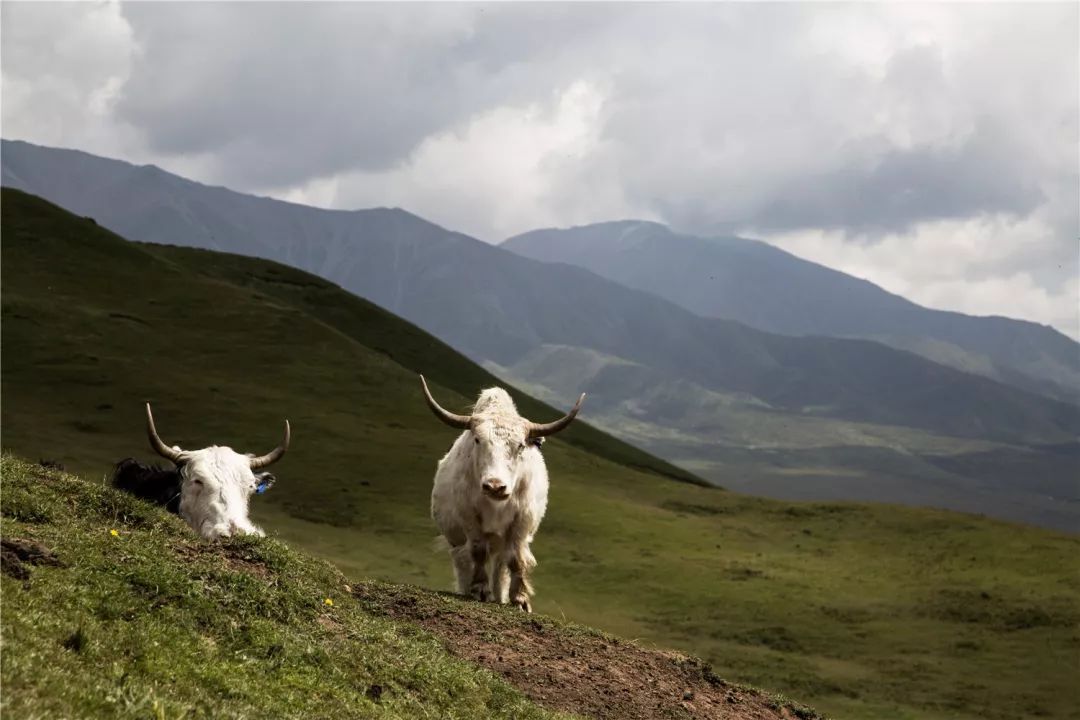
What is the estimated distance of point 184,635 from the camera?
8.28m

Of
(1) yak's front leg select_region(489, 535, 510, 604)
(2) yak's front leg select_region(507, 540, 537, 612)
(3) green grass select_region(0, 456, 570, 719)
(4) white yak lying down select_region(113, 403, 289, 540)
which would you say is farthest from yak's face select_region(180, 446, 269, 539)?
(2) yak's front leg select_region(507, 540, 537, 612)

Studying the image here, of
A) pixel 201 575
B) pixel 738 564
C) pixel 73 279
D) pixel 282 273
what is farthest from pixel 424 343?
pixel 201 575

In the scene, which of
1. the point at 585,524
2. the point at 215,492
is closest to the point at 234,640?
the point at 215,492

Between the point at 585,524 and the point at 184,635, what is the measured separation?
1648 inches

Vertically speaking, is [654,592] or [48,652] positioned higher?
[48,652]

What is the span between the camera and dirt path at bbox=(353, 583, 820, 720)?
12250 mm

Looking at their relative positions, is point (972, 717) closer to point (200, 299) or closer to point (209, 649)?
point (209, 649)

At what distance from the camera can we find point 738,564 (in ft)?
150

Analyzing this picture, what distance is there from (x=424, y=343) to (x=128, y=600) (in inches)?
4279

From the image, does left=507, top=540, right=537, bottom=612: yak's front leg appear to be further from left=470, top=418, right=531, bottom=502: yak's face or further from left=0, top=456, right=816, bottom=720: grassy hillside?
left=0, top=456, right=816, bottom=720: grassy hillside

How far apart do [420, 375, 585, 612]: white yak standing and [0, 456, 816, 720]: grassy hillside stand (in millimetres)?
1857

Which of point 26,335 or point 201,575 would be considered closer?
point 201,575

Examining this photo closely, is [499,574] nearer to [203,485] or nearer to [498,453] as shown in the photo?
[498,453]

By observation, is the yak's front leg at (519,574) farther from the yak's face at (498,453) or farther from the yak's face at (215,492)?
the yak's face at (215,492)
